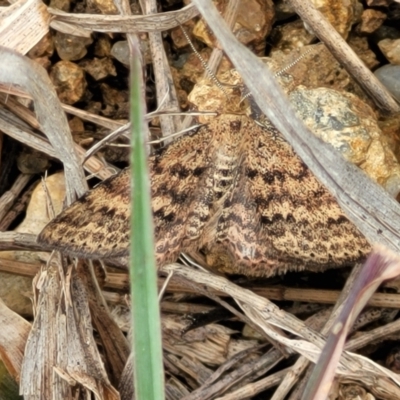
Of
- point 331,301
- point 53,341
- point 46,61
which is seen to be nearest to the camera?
point 53,341

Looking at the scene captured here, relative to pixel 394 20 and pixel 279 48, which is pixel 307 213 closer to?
pixel 279 48

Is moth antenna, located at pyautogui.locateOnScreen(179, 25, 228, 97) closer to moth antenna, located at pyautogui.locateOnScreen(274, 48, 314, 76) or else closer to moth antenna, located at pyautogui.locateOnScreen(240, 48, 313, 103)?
moth antenna, located at pyautogui.locateOnScreen(240, 48, 313, 103)

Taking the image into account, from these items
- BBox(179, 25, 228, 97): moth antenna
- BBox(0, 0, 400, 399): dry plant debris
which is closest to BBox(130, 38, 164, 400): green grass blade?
BBox(0, 0, 400, 399): dry plant debris

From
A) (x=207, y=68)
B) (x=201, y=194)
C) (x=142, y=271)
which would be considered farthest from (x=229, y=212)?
→ (x=142, y=271)

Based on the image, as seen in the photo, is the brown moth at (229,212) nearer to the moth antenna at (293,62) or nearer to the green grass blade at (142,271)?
the moth antenna at (293,62)

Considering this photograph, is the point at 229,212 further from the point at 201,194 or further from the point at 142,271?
the point at 142,271

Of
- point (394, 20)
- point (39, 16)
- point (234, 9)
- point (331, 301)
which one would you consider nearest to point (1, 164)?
point (39, 16)

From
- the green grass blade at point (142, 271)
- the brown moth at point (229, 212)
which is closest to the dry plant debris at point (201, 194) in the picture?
the brown moth at point (229, 212)
